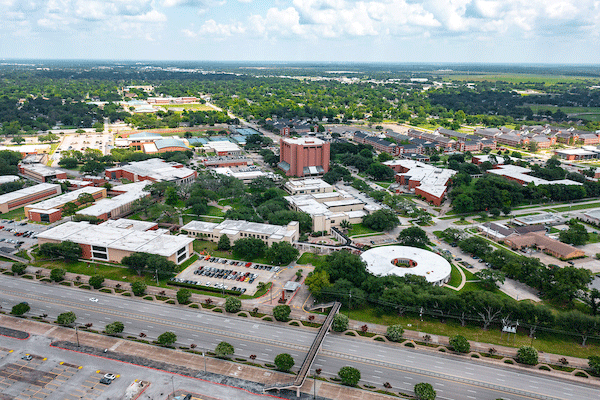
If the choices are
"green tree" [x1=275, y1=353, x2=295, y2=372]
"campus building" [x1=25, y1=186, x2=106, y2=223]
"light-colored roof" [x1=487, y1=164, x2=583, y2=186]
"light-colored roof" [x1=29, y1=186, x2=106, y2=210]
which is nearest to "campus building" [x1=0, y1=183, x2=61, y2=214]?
"campus building" [x1=25, y1=186, x2=106, y2=223]

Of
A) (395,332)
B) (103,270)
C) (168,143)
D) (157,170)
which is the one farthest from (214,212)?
(168,143)

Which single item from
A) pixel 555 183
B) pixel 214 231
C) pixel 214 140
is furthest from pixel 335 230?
pixel 214 140

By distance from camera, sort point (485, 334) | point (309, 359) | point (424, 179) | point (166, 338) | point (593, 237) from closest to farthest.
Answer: point (309, 359) < point (166, 338) < point (485, 334) < point (593, 237) < point (424, 179)

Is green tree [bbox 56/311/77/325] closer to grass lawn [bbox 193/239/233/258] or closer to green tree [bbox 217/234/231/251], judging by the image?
grass lawn [bbox 193/239/233/258]

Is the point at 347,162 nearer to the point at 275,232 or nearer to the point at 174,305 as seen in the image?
the point at 275,232

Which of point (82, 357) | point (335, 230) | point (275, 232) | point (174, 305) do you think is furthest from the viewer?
point (335, 230)

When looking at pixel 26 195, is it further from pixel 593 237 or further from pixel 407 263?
pixel 593 237
